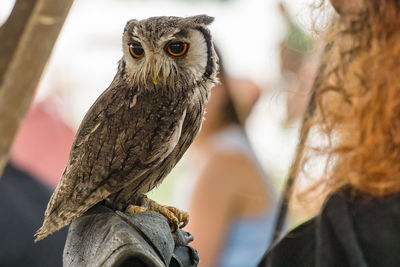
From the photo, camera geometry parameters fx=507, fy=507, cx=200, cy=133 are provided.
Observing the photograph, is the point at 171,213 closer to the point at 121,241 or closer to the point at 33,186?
the point at 121,241

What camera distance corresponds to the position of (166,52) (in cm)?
52

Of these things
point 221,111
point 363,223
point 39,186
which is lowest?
point 363,223

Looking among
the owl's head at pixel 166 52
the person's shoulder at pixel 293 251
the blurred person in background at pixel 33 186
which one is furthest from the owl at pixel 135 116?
the blurred person in background at pixel 33 186

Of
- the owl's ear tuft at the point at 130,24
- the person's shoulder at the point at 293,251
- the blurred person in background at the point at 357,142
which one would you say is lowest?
the person's shoulder at the point at 293,251

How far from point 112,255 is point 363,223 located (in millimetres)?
598

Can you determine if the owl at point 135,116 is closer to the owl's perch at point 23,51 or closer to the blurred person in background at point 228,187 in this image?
the owl's perch at point 23,51

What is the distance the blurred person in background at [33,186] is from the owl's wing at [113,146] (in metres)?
0.62

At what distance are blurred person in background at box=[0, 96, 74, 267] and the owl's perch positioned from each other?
58cm

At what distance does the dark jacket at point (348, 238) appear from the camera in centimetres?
91

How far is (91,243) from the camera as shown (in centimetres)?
56

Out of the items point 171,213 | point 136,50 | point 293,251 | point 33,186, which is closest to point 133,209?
point 171,213

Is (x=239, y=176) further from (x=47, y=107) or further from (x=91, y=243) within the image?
(x=91, y=243)

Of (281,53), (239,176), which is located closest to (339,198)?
(239,176)

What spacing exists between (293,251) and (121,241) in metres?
0.53
